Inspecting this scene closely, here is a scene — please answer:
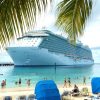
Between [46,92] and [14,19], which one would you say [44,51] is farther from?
[14,19]

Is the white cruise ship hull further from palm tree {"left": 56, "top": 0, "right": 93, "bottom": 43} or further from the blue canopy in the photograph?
palm tree {"left": 56, "top": 0, "right": 93, "bottom": 43}

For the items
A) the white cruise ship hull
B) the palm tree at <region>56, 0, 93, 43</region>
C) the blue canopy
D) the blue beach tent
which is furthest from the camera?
the white cruise ship hull

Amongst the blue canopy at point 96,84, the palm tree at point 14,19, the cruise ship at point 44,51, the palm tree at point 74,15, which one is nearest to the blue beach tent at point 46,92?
the blue canopy at point 96,84

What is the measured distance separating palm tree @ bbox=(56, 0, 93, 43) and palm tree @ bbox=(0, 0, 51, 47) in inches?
33.2

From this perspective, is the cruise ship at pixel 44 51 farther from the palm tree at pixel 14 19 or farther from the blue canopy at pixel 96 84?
the palm tree at pixel 14 19

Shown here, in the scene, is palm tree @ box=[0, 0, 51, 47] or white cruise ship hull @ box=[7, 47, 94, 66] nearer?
palm tree @ box=[0, 0, 51, 47]

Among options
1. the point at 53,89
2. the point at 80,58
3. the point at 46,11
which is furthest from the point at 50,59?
the point at 46,11

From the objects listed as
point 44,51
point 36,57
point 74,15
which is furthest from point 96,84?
point 36,57

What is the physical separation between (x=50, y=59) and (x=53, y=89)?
53.5 meters

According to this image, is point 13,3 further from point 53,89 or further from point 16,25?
point 53,89

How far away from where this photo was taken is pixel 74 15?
2.71 m

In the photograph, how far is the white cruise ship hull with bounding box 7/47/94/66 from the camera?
55.3 m

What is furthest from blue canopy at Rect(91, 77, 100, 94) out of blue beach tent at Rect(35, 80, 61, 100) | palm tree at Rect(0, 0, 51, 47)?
palm tree at Rect(0, 0, 51, 47)

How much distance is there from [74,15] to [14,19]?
3.20 feet
